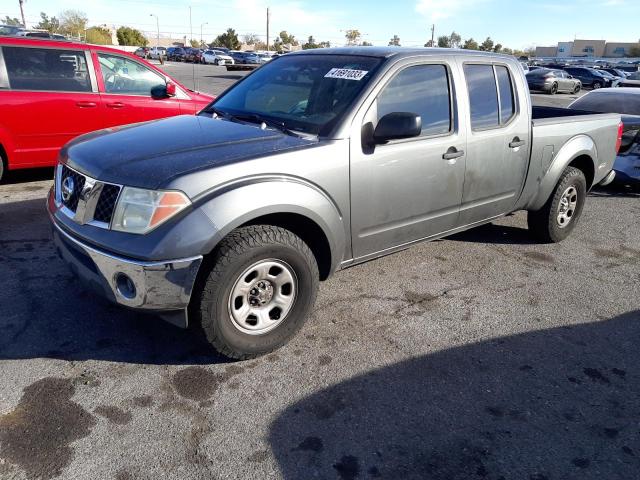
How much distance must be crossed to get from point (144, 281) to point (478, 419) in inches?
74.2

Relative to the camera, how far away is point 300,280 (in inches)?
127

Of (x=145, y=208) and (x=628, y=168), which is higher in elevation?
(x=145, y=208)

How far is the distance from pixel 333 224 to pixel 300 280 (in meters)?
0.41

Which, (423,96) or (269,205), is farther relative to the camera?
(423,96)

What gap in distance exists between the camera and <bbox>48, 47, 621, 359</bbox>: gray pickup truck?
2730 millimetres

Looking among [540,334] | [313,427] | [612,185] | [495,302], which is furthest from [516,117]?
[612,185]

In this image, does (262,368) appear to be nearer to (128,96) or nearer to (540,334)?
(540,334)

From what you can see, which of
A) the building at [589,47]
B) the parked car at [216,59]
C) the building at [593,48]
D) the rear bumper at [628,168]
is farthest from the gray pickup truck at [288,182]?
the building at [589,47]

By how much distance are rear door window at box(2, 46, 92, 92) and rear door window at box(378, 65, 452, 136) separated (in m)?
4.70

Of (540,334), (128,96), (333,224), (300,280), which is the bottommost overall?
(540,334)

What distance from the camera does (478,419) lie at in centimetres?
273

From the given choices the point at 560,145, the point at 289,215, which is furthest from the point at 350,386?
the point at 560,145

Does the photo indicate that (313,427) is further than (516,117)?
No

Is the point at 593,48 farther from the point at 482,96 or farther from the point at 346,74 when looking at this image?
the point at 346,74
